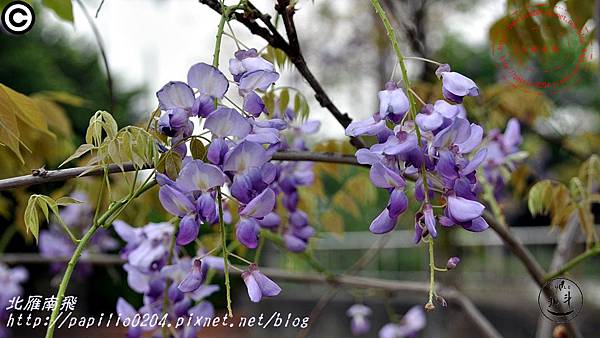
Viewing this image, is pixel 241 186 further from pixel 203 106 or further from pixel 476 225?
pixel 476 225

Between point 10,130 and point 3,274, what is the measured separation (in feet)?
3.59

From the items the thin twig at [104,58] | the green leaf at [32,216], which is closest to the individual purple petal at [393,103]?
the green leaf at [32,216]

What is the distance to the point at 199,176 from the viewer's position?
0.50 metres

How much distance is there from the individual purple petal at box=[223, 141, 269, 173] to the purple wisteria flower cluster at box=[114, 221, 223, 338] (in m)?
0.25

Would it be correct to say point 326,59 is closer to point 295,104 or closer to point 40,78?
point 40,78

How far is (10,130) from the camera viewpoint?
0.65m

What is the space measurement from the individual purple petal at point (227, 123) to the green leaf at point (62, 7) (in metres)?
0.39

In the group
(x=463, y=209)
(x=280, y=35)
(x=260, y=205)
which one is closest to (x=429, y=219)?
(x=463, y=209)

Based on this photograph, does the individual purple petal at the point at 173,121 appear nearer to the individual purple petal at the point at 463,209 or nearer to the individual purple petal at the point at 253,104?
the individual purple petal at the point at 253,104

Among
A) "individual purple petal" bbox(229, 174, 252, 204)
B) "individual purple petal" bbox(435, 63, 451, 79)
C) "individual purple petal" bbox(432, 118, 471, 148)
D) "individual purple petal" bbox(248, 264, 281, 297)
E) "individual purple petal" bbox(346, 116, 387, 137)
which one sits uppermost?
"individual purple petal" bbox(435, 63, 451, 79)

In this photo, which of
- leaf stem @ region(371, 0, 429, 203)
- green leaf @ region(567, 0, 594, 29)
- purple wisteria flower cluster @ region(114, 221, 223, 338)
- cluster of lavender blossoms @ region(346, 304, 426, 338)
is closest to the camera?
leaf stem @ region(371, 0, 429, 203)

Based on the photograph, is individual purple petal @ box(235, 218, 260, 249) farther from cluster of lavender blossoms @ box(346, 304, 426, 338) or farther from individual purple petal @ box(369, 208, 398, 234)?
cluster of lavender blossoms @ box(346, 304, 426, 338)

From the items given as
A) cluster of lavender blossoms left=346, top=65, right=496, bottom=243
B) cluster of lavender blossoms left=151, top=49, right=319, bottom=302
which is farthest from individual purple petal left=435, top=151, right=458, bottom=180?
cluster of lavender blossoms left=151, top=49, right=319, bottom=302

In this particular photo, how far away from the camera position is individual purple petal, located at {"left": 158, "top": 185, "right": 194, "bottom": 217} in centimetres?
51
